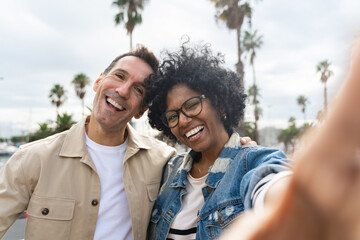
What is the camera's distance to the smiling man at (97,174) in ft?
7.80

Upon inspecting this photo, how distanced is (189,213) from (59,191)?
1.14m

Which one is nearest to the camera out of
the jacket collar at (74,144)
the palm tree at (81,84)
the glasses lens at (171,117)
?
the glasses lens at (171,117)

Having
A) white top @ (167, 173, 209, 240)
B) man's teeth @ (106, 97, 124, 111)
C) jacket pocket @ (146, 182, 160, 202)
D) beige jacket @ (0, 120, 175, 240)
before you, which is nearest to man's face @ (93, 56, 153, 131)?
man's teeth @ (106, 97, 124, 111)

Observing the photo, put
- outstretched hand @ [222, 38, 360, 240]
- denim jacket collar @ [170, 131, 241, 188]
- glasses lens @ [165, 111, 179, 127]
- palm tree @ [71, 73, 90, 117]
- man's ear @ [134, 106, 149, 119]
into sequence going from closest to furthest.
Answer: outstretched hand @ [222, 38, 360, 240]
denim jacket collar @ [170, 131, 241, 188]
glasses lens @ [165, 111, 179, 127]
man's ear @ [134, 106, 149, 119]
palm tree @ [71, 73, 90, 117]

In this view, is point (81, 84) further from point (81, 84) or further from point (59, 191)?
point (59, 191)

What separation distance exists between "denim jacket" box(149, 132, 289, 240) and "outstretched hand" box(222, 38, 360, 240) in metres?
1.15

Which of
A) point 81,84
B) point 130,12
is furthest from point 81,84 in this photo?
point 130,12

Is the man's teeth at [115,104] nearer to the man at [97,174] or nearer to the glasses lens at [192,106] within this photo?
the man at [97,174]

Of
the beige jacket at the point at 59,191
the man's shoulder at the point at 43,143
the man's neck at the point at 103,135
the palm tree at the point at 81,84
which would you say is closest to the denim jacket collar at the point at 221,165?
the beige jacket at the point at 59,191

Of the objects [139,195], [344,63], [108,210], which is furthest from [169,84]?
[344,63]

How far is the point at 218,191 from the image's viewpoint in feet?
6.79

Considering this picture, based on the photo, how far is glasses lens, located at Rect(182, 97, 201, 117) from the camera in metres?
2.40

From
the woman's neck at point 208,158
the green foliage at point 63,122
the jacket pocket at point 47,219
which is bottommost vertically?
the green foliage at point 63,122

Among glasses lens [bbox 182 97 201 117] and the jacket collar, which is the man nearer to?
the jacket collar
